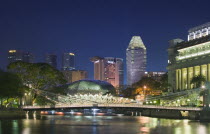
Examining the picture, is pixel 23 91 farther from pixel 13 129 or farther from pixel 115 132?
pixel 115 132

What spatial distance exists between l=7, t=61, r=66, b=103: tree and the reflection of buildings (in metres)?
57.7

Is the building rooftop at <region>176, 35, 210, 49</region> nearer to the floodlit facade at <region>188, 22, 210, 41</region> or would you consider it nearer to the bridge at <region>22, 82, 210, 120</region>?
the floodlit facade at <region>188, 22, 210, 41</region>

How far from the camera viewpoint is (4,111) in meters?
106

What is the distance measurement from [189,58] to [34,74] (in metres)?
75.4

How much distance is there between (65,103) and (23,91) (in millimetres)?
14419

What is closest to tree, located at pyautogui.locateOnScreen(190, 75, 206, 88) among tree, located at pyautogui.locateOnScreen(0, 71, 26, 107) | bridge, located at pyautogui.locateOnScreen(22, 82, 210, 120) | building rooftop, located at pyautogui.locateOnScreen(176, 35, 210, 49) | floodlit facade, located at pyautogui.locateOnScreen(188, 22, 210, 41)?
building rooftop, located at pyautogui.locateOnScreen(176, 35, 210, 49)

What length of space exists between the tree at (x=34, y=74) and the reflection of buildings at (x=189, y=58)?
189 feet

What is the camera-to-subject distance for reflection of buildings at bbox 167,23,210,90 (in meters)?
161

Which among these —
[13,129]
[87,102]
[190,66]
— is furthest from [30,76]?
[190,66]

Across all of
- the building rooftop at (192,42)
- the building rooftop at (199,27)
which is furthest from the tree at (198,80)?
the building rooftop at (199,27)

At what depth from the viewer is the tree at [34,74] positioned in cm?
12275

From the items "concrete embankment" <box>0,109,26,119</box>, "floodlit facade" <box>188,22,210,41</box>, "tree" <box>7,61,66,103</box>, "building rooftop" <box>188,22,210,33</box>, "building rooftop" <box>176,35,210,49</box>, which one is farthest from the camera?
"building rooftop" <box>188,22,210,33</box>

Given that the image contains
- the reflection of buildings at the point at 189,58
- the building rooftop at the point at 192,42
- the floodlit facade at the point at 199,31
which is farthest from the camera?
the floodlit facade at the point at 199,31

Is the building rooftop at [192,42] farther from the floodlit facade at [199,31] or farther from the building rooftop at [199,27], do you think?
the building rooftop at [199,27]
